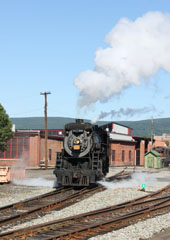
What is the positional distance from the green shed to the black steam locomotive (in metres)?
38.3

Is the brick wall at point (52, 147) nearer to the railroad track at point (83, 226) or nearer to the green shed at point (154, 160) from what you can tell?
the green shed at point (154, 160)

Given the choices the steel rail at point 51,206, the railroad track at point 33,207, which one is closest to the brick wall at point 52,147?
the steel rail at point 51,206

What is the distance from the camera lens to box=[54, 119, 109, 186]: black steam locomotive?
70.7 ft

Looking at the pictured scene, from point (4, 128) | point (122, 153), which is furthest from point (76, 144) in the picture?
point (122, 153)

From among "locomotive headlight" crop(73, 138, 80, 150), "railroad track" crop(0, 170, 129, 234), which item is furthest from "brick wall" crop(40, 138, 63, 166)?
"railroad track" crop(0, 170, 129, 234)

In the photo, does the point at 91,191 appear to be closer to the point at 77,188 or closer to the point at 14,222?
the point at 77,188

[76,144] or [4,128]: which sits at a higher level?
[4,128]

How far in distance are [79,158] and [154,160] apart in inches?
1545

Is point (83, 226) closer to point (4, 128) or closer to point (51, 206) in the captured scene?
point (51, 206)

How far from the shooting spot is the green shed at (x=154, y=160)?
59375mm

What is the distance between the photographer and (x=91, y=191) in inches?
819

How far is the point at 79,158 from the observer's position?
22156mm

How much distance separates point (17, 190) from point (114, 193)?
5.54 metres

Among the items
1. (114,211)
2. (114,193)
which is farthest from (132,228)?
(114,193)
